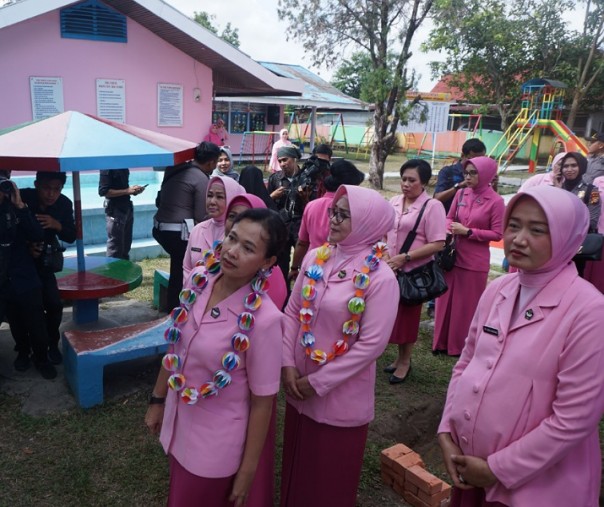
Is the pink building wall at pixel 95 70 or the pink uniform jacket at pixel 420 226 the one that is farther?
the pink building wall at pixel 95 70

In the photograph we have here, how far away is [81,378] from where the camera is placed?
3730mm

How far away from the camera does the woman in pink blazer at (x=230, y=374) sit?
6.23ft

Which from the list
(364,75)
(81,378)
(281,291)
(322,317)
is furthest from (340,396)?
(364,75)

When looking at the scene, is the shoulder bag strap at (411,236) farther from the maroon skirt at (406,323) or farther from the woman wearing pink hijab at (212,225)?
the woman wearing pink hijab at (212,225)

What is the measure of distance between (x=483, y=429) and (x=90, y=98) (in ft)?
31.9

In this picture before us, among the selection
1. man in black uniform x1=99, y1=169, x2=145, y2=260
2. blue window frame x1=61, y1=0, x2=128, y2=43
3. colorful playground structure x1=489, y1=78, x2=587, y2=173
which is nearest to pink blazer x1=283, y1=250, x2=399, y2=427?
man in black uniform x1=99, y1=169, x2=145, y2=260

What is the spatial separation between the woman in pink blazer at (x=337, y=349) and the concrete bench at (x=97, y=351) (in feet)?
6.04

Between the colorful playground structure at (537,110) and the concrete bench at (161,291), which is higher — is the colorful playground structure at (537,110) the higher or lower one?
the higher one

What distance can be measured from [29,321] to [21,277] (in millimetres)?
381

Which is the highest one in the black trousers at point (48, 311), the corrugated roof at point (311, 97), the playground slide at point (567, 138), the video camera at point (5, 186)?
the corrugated roof at point (311, 97)

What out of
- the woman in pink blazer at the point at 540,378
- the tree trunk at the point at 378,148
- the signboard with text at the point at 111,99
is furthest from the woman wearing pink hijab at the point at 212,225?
the tree trunk at the point at 378,148

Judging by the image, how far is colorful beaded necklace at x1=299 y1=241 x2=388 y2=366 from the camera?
2338 mm

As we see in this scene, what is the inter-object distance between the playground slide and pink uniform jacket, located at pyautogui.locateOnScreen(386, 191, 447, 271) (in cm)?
1638

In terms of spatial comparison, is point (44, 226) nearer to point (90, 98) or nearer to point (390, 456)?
point (390, 456)
